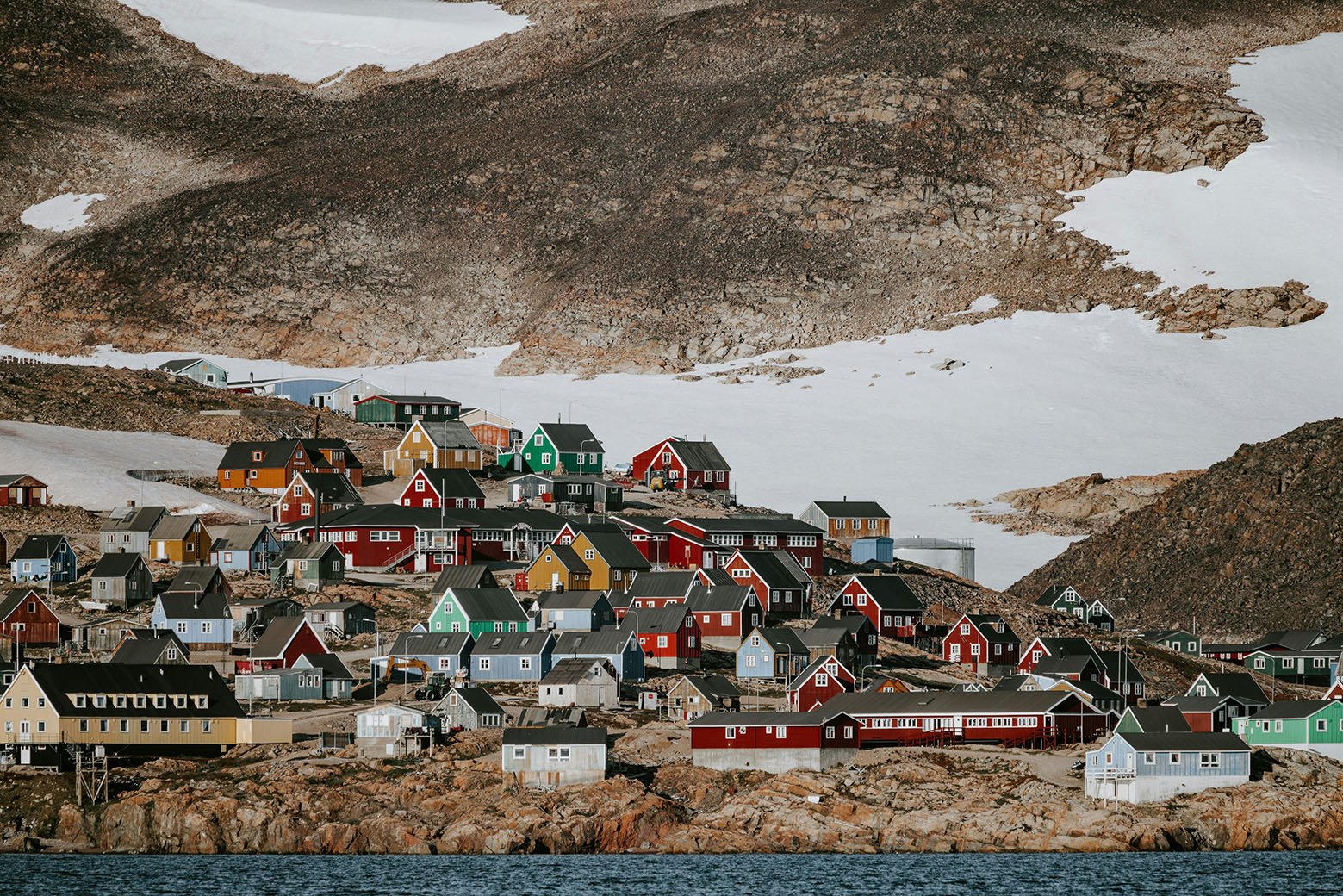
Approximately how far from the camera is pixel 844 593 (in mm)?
101562

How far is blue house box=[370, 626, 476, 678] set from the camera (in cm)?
8831

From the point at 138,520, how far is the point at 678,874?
4698cm

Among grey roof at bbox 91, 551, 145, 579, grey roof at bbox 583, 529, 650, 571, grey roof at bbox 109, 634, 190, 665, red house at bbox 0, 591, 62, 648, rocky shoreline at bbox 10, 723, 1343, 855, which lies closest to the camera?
rocky shoreline at bbox 10, 723, 1343, 855

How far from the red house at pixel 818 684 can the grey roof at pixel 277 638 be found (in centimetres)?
1873

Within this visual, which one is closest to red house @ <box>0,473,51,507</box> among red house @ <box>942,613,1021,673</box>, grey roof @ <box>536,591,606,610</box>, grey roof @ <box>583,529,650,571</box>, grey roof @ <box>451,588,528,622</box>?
grey roof @ <box>583,529,650,571</box>

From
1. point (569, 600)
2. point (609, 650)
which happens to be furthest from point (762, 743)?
point (569, 600)

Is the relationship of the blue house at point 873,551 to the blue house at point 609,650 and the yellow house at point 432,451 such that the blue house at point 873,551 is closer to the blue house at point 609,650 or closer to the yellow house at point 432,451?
the yellow house at point 432,451

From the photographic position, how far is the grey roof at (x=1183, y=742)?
7381cm

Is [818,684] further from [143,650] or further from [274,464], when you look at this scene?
[274,464]

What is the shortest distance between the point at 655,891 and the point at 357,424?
89240mm

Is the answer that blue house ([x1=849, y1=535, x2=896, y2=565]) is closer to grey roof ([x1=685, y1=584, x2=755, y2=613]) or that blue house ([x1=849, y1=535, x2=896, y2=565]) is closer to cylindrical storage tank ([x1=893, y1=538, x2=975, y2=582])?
cylindrical storage tank ([x1=893, y1=538, x2=975, y2=582])

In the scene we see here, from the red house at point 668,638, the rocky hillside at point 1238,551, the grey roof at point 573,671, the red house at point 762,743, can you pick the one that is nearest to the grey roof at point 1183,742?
the red house at point 762,743

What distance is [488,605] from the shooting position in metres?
93.7

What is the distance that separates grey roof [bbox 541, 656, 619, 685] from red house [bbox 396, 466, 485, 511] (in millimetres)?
29528
